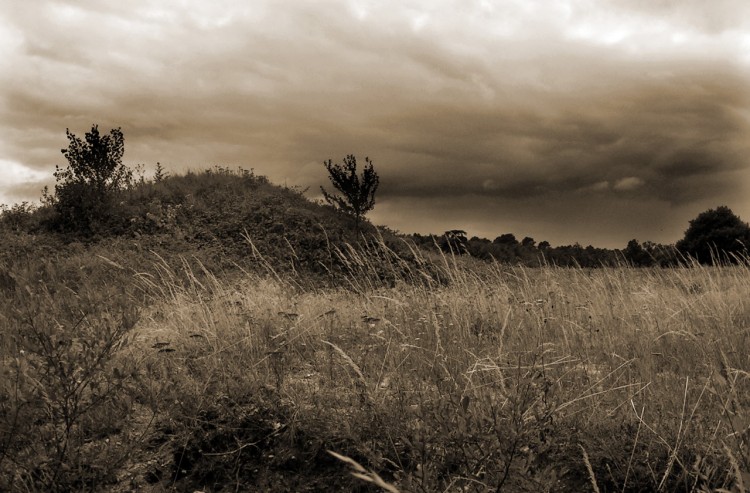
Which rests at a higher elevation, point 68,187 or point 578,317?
point 68,187

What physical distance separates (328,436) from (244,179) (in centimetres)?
1717

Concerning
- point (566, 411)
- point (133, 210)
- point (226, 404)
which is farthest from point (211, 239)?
point (566, 411)

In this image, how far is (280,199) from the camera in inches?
711

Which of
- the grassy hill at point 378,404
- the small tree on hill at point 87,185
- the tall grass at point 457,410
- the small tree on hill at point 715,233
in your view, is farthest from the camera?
the small tree on hill at point 715,233

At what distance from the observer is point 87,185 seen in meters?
15.9

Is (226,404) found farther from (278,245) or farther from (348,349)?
(278,245)

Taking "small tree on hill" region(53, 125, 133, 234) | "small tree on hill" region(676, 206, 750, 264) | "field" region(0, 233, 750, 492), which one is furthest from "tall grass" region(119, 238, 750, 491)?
"small tree on hill" region(676, 206, 750, 264)

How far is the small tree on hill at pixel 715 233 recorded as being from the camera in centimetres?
2362

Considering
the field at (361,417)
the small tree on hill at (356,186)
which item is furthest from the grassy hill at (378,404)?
the small tree on hill at (356,186)

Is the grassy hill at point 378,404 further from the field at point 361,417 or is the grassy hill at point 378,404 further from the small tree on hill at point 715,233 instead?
the small tree on hill at point 715,233

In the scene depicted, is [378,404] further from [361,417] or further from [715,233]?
[715,233]

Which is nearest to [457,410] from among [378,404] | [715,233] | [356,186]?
[378,404]

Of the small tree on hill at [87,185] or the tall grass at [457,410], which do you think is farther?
the small tree on hill at [87,185]

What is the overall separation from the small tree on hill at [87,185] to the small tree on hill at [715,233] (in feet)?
73.1
